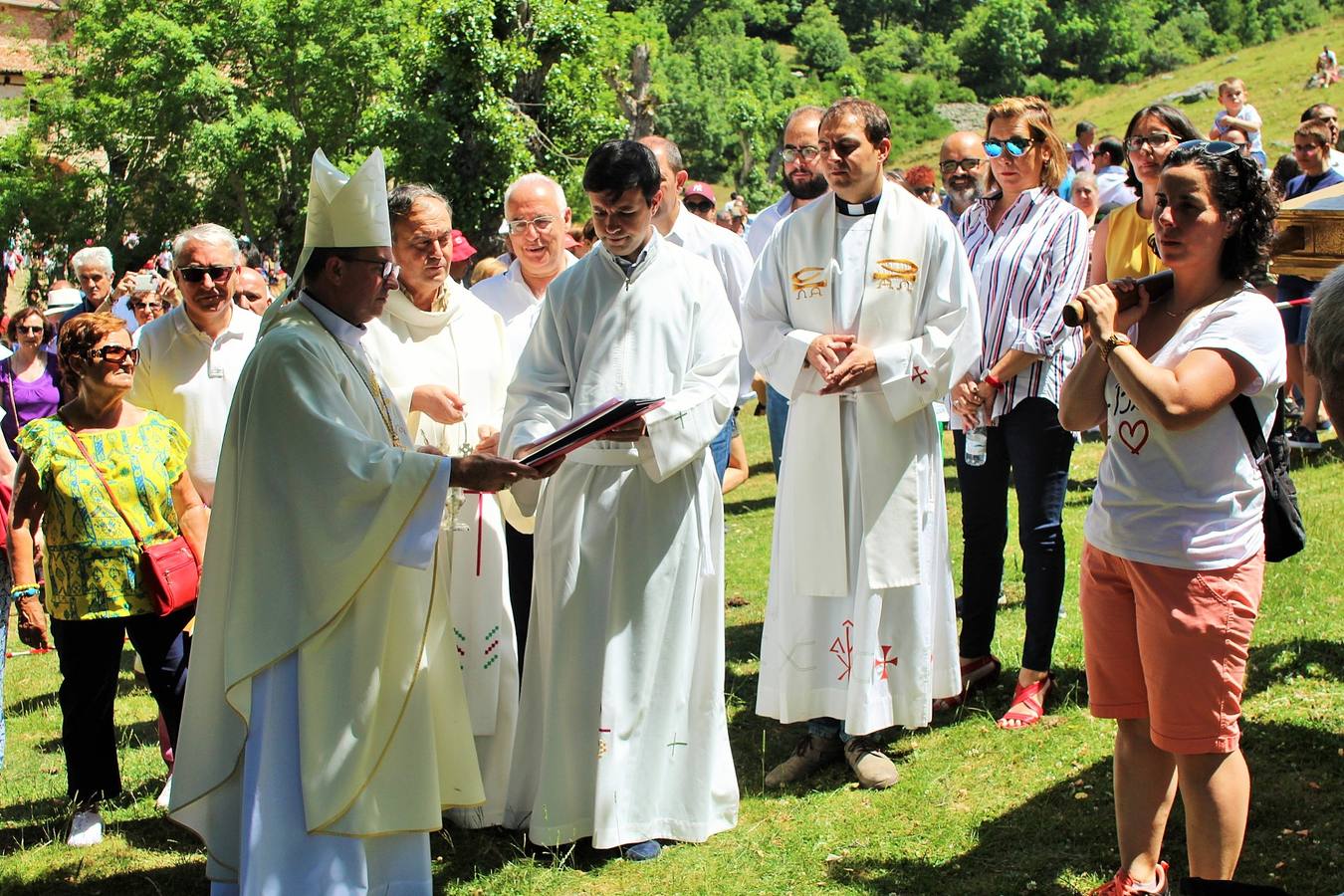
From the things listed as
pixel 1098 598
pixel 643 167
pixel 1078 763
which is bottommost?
pixel 1078 763

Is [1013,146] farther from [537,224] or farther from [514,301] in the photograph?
[514,301]

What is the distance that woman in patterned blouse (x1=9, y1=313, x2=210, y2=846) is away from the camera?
493 cm

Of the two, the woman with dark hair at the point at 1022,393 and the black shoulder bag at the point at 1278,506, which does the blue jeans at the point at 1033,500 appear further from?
the black shoulder bag at the point at 1278,506

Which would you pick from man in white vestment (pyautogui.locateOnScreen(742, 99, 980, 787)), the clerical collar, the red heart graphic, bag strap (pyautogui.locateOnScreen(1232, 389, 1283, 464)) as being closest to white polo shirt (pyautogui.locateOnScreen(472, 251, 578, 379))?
man in white vestment (pyautogui.locateOnScreen(742, 99, 980, 787))

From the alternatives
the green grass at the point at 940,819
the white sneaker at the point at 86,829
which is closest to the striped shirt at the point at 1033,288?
the green grass at the point at 940,819

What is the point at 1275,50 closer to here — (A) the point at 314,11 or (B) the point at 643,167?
(A) the point at 314,11

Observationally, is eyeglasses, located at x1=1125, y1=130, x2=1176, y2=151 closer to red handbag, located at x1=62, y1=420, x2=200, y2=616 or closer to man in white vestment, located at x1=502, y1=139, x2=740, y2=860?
man in white vestment, located at x1=502, y1=139, x2=740, y2=860

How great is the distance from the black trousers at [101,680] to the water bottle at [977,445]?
322 cm

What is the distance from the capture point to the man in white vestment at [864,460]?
518 cm

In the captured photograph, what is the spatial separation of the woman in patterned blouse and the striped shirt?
10.9 feet

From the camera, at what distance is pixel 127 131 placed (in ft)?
112

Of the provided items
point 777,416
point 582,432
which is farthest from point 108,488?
point 777,416

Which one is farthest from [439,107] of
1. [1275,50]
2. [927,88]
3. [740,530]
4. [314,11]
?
[927,88]

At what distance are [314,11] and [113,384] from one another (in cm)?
3332
